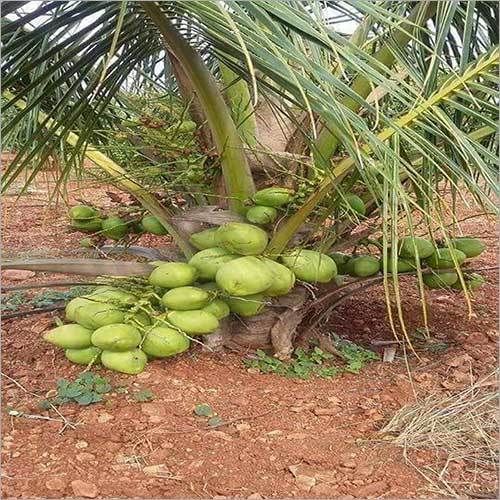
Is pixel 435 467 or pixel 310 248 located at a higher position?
pixel 310 248

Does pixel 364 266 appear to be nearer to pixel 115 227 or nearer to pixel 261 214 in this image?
pixel 261 214

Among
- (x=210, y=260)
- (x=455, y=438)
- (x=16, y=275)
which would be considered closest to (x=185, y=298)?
(x=210, y=260)

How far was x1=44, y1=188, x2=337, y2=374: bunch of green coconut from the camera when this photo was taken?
1.29 m

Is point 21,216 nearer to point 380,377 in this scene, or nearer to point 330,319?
point 330,319

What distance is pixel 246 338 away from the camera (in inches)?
61.1

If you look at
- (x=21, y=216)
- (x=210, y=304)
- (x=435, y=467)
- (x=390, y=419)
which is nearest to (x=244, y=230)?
(x=210, y=304)

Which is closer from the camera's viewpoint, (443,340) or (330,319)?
(443,340)

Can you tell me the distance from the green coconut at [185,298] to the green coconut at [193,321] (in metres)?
0.01

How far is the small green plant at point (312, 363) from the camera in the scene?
1.48m

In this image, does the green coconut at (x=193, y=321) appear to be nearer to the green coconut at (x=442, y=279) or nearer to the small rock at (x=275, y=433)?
the small rock at (x=275, y=433)

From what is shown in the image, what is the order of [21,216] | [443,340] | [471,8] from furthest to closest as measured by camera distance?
[21,216]
[443,340]
[471,8]

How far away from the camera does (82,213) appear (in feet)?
5.47

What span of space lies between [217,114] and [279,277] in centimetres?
33

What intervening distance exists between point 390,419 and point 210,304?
40 cm
